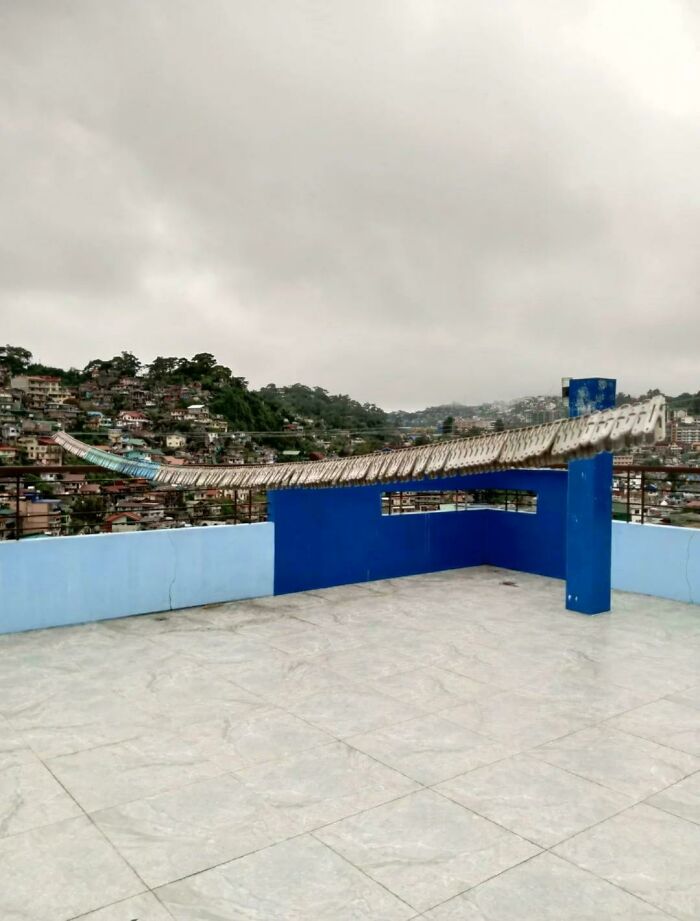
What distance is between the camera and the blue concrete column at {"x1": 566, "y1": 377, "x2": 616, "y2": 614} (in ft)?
18.1

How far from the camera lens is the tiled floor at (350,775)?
6.41 feet

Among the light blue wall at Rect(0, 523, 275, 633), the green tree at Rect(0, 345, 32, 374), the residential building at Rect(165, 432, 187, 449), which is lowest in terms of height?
the light blue wall at Rect(0, 523, 275, 633)

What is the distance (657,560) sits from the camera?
624 centimetres

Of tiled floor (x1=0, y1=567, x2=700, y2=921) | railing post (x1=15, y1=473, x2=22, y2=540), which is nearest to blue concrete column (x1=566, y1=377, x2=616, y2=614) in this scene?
tiled floor (x1=0, y1=567, x2=700, y2=921)

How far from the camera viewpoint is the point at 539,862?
210cm

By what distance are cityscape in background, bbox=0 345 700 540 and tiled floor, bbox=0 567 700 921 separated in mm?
1123

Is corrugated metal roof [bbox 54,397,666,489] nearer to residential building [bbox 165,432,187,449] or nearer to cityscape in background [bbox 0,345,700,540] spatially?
cityscape in background [bbox 0,345,700,540]

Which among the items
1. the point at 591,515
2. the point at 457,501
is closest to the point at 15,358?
the point at 457,501

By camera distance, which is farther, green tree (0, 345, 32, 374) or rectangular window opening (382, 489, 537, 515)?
green tree (0, 345, 32, 374)

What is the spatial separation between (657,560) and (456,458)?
332 cm

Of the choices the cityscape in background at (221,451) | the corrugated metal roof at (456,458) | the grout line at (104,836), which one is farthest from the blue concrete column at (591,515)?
the grout line at (104,836)

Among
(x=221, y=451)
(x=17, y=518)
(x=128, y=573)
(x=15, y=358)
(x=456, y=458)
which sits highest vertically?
(x=15, y=358)

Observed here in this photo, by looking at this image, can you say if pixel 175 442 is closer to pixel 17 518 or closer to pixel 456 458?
pixel 17 518

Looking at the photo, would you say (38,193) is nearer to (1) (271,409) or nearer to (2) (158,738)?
(1) (271,409)
